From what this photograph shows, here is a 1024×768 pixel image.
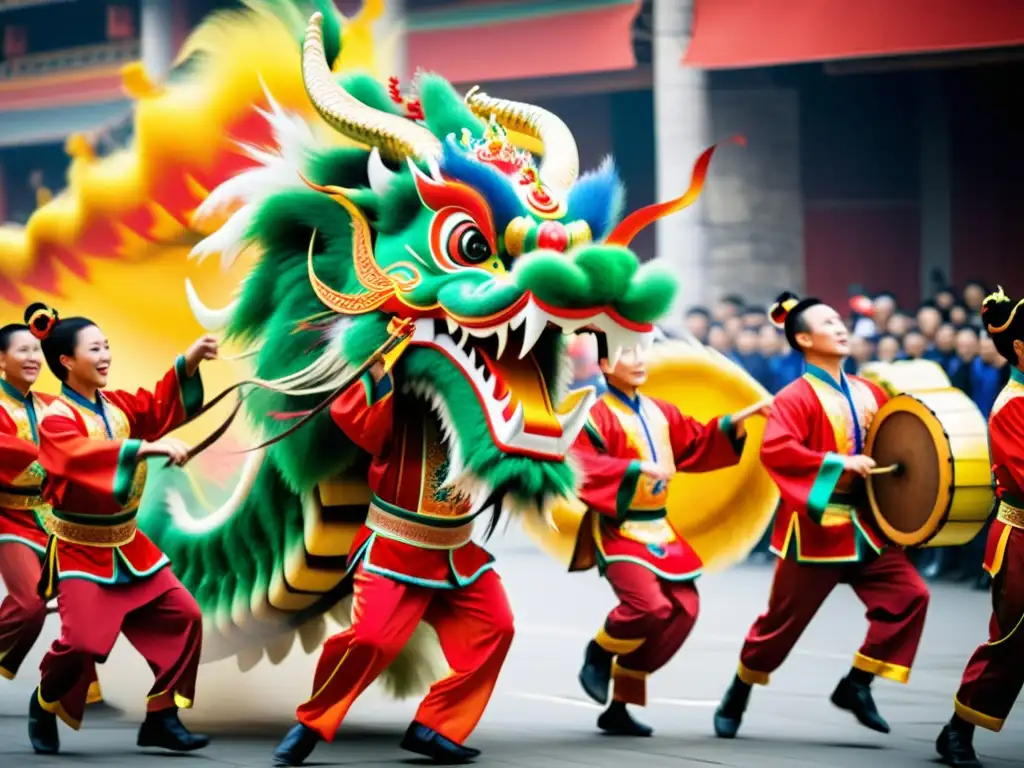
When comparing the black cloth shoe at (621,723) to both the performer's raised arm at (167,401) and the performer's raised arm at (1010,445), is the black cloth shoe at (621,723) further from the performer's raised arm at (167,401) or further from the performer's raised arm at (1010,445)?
the performer's raised arm at (167,401)

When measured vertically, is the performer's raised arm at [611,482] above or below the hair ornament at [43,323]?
below

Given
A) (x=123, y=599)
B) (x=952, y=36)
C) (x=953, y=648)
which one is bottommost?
(x=953, y=648)

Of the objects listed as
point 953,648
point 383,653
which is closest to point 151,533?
point 383,653

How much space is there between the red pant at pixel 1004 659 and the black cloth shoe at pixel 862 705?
66 cm

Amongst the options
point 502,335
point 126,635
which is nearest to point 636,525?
point 502,335

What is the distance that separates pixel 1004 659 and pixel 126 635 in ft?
9.45

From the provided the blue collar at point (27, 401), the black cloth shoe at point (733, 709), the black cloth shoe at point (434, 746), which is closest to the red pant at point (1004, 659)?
the black cloth shoe at point (733, 709)

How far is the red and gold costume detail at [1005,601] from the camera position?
6.34 m

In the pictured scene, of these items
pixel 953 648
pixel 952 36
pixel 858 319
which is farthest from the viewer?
pixel 952 36

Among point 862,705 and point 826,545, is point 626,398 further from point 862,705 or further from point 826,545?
point 862,705

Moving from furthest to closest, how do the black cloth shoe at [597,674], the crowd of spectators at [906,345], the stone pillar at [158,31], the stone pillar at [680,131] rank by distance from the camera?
1. the stone pillar at [158,31]
2. the stone pillar at [680,131]
3. the crowd of spectators at [906,345]
4. the black cloth shoe at [597,674]

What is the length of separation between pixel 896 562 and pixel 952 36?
7.78 meters

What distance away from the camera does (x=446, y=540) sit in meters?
6.34

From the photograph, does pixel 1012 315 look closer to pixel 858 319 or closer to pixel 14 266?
pixel 14 266
